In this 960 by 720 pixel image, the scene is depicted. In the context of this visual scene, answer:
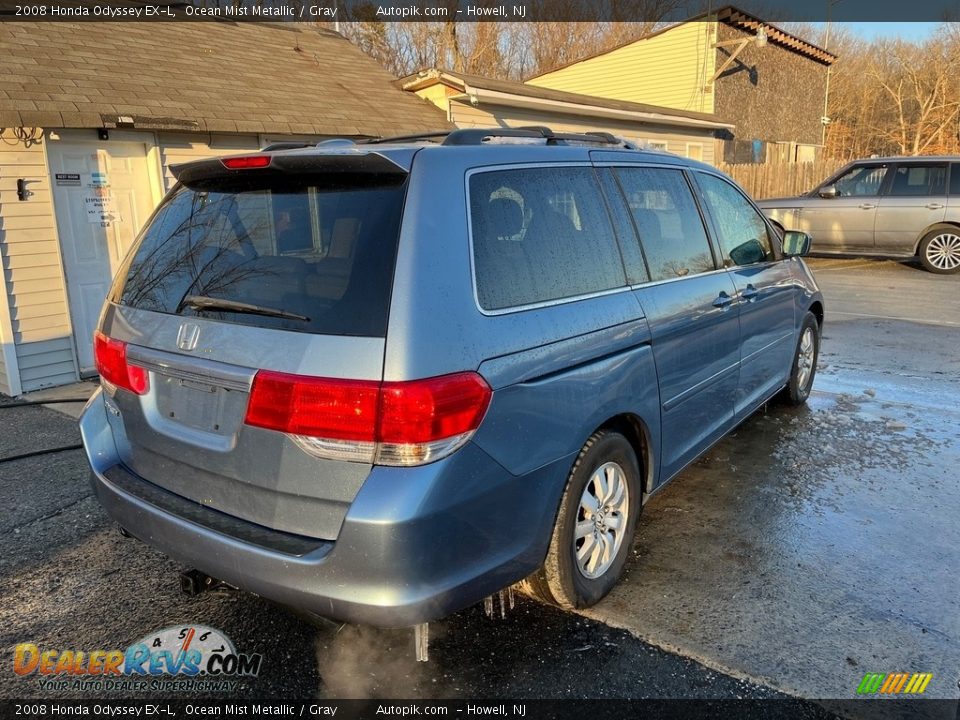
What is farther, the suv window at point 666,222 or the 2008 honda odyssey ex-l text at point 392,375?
the suv window at point 666,222

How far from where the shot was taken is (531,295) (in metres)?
2.50

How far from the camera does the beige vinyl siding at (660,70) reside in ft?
68.0

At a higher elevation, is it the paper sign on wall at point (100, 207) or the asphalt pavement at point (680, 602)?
the paper sign on wall at point (100, 207)

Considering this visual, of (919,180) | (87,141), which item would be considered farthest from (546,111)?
(87,141)

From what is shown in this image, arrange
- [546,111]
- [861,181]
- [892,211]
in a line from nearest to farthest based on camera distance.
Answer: [892,211] < [861,181] < [546,111]

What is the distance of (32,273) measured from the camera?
625 centimetres

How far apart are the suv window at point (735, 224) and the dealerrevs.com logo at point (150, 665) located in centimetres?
314

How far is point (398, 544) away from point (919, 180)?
13.6 m

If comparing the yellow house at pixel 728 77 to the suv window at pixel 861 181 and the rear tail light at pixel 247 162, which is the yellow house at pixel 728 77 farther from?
the rear tail light at pixel 247 162

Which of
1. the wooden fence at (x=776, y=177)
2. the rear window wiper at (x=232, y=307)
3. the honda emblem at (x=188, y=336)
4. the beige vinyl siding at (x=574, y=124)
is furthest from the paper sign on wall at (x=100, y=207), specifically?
the wooden fence at (x=776, y=177)

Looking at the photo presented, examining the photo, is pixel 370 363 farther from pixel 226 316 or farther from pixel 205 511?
pixel 205 511

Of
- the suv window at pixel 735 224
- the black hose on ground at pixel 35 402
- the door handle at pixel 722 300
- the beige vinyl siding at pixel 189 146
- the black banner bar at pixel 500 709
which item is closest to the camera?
the black banner bar at pixel 500 709

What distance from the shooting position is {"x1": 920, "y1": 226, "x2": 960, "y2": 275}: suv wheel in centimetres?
1226

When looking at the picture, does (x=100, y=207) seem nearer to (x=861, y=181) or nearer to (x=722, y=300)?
(x=722, y=300)
